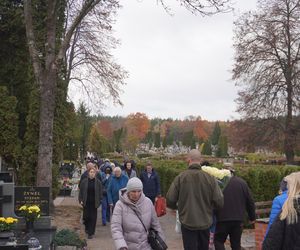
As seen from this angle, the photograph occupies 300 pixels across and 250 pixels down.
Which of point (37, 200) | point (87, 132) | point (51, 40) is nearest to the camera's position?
point (37, 200)

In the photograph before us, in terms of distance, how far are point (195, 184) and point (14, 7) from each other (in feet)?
45.3

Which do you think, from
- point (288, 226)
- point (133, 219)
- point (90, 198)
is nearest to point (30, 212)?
point (90, 198)

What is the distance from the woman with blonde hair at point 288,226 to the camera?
3.88 m

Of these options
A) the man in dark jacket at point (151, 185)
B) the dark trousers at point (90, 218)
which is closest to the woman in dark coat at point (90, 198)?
the dark trousers at point (90, 218)

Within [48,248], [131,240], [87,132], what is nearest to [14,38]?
[48,248]

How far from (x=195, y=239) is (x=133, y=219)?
1.72 m

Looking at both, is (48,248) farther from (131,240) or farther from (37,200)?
(131,240)

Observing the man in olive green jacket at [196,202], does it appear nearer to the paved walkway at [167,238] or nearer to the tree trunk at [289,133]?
the paved walkway at [167,238]

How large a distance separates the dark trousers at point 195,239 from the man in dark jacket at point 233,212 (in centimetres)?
103

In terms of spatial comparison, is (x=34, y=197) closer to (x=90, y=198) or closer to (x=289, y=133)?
(x=90, y=198)

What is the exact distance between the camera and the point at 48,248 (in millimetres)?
8305

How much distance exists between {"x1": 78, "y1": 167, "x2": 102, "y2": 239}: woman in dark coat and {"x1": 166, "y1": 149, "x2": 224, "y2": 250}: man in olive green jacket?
5220 millimetres

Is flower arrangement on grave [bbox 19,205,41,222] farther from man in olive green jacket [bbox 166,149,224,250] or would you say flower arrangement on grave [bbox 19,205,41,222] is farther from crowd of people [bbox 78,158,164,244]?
man in olive green jacket [bbox 166,149,224,250]

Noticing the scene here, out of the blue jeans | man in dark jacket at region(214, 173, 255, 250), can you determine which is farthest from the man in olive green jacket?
the blue jeans
